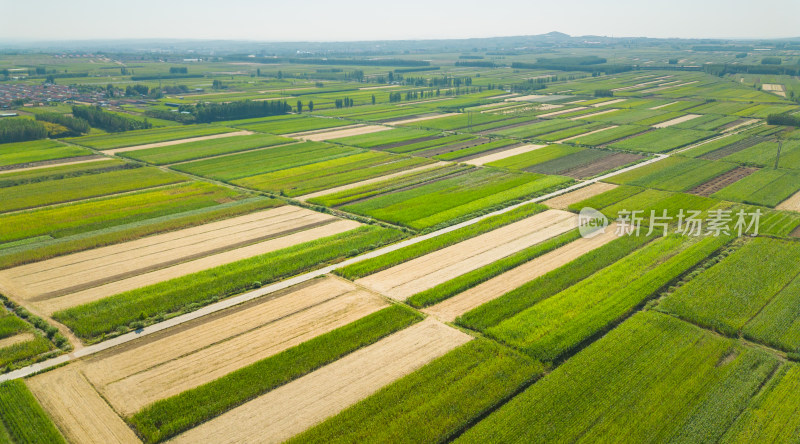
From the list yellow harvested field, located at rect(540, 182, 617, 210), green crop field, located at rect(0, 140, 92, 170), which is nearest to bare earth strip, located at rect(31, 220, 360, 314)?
yellow harvested field, located at rect(540, 182, 617, 210)

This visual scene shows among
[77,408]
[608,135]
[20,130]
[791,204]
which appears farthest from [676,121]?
[20,130]

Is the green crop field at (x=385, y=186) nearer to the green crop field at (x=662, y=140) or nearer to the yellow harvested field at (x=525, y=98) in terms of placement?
the green crop field at (x=662, y=140)

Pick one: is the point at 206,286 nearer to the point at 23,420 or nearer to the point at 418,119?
the point at 23,420

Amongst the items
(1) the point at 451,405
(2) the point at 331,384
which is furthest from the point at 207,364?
(1) the point at 451,405

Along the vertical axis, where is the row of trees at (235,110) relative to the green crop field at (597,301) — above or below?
above

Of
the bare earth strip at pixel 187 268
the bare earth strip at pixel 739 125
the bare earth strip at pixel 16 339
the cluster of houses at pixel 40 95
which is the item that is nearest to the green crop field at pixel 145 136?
the cluster of houses at pixel 40 95

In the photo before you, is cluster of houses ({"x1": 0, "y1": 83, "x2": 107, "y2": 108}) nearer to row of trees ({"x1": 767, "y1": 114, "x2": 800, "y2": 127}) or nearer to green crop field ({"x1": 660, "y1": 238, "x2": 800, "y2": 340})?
green crop field ({"x1": 660, "y1": 238, "x2": 800, "y2": 340})
